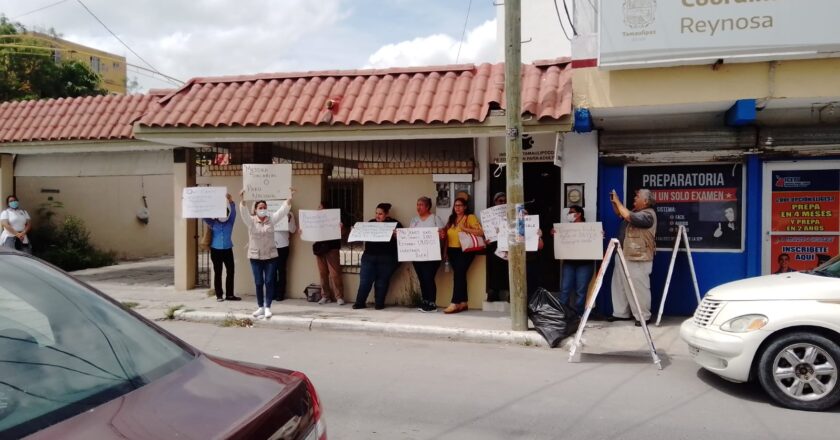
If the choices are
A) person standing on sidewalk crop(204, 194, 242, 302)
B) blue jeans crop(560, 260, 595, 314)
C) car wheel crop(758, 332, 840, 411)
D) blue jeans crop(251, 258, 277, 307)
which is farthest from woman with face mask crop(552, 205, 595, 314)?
person standing on sidewalk crop(204, 194, 242, 302)

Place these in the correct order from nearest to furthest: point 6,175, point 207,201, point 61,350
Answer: point 61,350
point 207,201
point 6,175

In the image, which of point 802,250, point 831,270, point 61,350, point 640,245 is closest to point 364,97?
point 640,245

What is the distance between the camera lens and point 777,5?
776cm

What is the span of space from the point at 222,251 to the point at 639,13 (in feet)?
24.9

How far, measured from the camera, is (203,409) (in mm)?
2107

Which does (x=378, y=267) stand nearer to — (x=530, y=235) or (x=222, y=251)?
(x=530, y=235)

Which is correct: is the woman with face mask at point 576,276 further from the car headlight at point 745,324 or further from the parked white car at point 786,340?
the car headlight at point 745,324

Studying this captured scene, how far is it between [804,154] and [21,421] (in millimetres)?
9659

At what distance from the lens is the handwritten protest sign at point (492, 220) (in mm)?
9031

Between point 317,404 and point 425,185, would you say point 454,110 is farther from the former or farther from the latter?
point 317,404

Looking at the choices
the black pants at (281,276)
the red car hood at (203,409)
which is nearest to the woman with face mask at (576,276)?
the black pants at (281,276)

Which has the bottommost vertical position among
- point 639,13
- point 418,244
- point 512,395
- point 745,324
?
point 512,395

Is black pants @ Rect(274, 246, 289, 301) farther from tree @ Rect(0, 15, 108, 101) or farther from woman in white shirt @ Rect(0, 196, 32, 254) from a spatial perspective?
tree @ Rect(0, 15, 108, 101)

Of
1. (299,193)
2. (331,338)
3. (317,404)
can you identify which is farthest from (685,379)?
(299,193)
